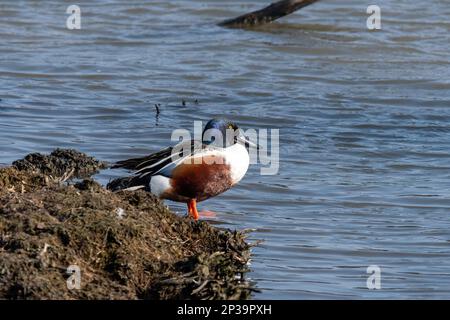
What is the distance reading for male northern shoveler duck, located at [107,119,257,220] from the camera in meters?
6.34

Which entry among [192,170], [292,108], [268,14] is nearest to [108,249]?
[192,170]

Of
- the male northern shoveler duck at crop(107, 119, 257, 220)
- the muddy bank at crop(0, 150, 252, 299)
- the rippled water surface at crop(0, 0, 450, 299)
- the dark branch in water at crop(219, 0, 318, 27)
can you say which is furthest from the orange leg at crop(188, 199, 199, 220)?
the dark branch in water at crop(219, 0, 318, 27)

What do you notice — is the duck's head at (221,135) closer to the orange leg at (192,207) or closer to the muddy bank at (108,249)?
the orange leg at (192,207)

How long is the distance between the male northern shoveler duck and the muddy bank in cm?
85

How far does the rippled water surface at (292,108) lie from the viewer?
241 inches

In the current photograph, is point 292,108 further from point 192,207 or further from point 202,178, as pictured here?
point 202,178

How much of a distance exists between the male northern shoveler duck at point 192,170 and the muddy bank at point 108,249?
85cm

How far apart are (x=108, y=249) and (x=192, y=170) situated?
62.4 inches

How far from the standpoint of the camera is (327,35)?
13398mm

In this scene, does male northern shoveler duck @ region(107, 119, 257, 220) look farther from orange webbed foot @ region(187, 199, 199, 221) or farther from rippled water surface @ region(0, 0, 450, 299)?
rippled water surface @ region(0, 0, 450, 299)

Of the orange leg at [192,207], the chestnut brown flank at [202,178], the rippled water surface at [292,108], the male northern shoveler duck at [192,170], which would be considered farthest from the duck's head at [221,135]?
the rippled water surface at [292,108]

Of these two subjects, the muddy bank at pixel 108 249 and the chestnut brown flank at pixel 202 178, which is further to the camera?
the chestnut brown flank at pixel 202 178

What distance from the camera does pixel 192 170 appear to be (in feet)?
20.8
